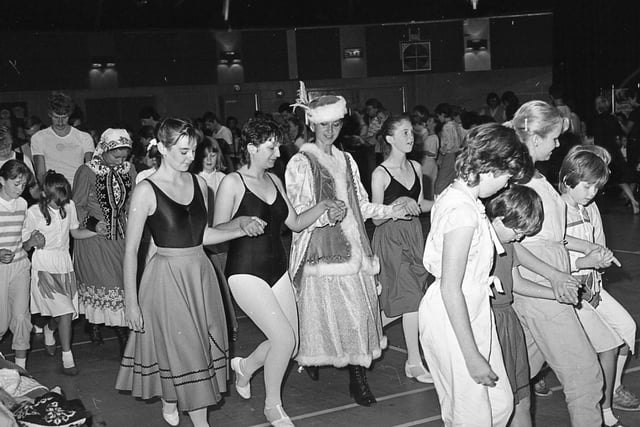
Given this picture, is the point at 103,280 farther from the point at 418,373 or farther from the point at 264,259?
the point at 418,373

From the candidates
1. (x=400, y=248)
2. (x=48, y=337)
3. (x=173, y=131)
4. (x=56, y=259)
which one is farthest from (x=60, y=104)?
(x=400, y=248)

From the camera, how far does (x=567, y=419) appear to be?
467cm

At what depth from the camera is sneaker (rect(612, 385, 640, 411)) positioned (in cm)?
475

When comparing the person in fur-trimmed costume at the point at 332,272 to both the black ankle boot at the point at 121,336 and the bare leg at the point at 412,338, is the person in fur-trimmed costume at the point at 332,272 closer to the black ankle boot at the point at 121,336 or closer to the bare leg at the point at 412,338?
the bare leg at the point at 412,338

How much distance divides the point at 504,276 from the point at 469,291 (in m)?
A: 0.52

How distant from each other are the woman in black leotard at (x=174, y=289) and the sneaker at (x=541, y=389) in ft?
6.16

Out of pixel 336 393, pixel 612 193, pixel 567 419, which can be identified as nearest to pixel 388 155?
pixel 336 393

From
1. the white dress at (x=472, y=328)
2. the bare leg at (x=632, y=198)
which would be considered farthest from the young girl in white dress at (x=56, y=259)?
the bare leg at (x=632, y=198)

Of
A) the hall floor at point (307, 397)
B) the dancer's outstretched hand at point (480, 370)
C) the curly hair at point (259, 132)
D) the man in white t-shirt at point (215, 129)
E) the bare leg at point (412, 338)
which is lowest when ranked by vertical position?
the hall floor at point (307, 397)

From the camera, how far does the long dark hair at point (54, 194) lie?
6.27 m

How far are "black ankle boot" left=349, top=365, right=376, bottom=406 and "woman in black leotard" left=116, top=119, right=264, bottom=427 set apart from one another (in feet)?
2.95

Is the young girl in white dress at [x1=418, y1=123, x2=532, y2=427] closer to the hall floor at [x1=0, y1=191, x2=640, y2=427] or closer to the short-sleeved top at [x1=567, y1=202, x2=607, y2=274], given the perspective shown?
the short-sleeved top at [x1=567, y1=202, x2=607, y2=274]

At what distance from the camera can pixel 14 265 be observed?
6.01 meters

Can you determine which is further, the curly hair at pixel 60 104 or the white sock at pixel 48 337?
the curly hair at pixel 60 104
